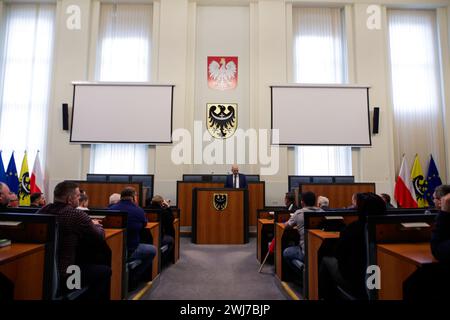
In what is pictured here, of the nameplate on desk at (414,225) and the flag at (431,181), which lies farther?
the flag at (431,181)

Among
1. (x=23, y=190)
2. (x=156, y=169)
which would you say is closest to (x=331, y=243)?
(x=156, y=169)

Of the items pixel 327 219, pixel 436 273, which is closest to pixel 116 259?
pixel 327 219

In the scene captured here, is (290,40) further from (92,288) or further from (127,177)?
(92,288)

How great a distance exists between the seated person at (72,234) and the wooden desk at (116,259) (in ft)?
0.65

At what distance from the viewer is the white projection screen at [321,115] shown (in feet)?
22.7

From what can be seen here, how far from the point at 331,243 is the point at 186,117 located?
560 centimetres

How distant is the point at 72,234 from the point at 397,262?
1991mm

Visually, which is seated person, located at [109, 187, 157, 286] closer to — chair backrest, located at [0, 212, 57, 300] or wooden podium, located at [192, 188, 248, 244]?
chair backrest, located at [0, 212, 57, 300]

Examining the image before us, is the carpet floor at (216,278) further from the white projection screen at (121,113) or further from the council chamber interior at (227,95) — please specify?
the white projection screen at (121,113)

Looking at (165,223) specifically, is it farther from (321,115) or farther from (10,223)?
(321,115)

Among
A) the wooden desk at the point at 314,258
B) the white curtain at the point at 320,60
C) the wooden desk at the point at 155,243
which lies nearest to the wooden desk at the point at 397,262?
the wooden desk at the point at 314,258

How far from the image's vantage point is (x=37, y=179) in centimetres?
676

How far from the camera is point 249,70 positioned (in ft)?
24.4

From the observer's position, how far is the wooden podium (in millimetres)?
4793
